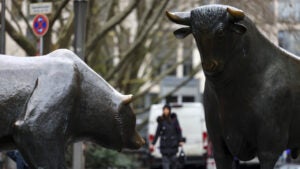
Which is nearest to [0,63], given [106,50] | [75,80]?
[75,80]

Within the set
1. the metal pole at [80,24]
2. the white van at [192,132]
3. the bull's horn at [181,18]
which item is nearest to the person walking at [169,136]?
the metal pole at [80,24]

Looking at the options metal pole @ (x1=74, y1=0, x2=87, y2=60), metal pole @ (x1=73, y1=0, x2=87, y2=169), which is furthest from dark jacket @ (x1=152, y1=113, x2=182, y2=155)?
metal pole @ (x1=74, y1=0, x2=87, y2=60)

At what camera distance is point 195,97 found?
140 ft

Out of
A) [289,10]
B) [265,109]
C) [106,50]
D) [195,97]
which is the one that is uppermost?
[265,109]

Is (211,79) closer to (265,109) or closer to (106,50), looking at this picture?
(265,109)

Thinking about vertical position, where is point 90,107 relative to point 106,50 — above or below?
above

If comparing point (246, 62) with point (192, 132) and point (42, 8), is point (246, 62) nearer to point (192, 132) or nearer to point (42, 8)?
point (42, 8)

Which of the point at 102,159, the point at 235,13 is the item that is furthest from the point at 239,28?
the point at 102,159

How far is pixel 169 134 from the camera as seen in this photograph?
16781 millimetres

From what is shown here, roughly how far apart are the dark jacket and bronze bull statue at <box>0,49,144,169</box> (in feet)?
34.6

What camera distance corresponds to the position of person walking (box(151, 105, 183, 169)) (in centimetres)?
1673

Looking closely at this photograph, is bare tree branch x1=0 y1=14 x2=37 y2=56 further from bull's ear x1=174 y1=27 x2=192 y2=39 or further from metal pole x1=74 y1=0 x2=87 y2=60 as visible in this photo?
bull's ear x1=174 y1=27 x2=192 y2=39

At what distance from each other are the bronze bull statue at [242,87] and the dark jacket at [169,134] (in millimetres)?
9806

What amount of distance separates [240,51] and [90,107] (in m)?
1.43
